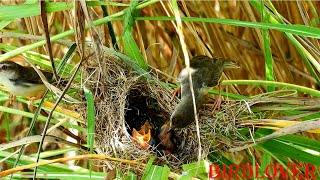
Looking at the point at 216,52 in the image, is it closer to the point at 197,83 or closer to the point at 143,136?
the point at 197,83

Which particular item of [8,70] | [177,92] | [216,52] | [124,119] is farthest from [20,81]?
[216,52]

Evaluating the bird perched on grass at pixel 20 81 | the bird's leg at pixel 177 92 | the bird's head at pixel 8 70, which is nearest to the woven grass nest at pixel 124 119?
the bird's leg at pixel 177 92

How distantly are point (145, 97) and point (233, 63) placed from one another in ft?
1.71

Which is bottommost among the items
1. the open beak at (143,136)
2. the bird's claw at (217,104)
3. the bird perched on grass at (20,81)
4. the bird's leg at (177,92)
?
the open beak at (143,136)

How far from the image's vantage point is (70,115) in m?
2.61

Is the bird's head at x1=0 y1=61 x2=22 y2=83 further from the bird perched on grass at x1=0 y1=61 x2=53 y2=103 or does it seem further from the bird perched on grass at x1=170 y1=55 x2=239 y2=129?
the bird perched on grass at x1=170 y1=55 x2=239 y2=129

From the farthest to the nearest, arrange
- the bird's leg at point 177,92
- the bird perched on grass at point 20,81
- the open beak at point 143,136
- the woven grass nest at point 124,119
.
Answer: the bird perched on grass at point 20,81 → the bird's leg at point 177,92 → the open beak at point 143,136 → the woven grass nest at point 124,119

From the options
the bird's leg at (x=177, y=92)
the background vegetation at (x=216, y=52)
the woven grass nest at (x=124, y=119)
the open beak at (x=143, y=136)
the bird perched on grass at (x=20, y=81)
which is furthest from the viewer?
the bird perched on grass at (x=20, y=81)

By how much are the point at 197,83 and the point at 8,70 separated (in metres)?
1.18

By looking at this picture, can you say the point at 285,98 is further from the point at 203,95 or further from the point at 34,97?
the point at 34,97

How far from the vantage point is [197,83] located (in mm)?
2771

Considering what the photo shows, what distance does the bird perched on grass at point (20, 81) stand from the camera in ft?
10.3

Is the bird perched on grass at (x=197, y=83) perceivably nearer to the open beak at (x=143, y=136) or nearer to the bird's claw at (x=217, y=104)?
the bird's claw at (x=217, y=104)

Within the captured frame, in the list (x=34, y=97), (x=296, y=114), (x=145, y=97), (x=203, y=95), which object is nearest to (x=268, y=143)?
(x=296, y=114)
